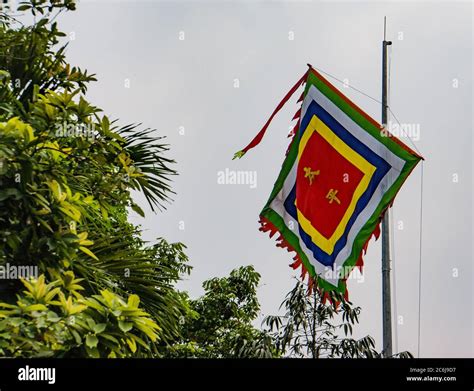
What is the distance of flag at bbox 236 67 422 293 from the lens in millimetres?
5297

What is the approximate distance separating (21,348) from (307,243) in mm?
2594

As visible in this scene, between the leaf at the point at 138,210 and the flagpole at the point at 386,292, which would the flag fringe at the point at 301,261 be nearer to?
the flagpole at the point at 386,292

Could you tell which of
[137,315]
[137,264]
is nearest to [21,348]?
[137,315]

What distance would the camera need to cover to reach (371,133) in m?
5.52

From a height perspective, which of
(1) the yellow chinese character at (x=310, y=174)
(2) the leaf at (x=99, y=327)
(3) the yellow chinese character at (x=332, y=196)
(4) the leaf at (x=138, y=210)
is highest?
(1) the yellow chinese character at (x=310, y=174)

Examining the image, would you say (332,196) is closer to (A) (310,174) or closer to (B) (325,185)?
(B) (325,185)

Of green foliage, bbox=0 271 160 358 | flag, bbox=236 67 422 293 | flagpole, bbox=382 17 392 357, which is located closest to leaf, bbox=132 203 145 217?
green foliage, bbox=0 271 160 358

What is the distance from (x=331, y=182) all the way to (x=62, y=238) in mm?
2356

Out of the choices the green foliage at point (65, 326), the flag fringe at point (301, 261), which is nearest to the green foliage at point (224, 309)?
the flag fringe at point (301, 261)

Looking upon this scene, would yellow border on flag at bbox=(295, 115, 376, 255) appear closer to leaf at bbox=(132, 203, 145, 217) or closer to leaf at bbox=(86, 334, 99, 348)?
leaf at bbox=(132, 203, 145, 217)

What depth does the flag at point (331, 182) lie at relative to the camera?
17.4 ft

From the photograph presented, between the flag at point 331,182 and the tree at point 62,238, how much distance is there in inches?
42.7

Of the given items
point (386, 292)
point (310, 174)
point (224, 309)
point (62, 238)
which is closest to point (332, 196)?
point (310, 174)
